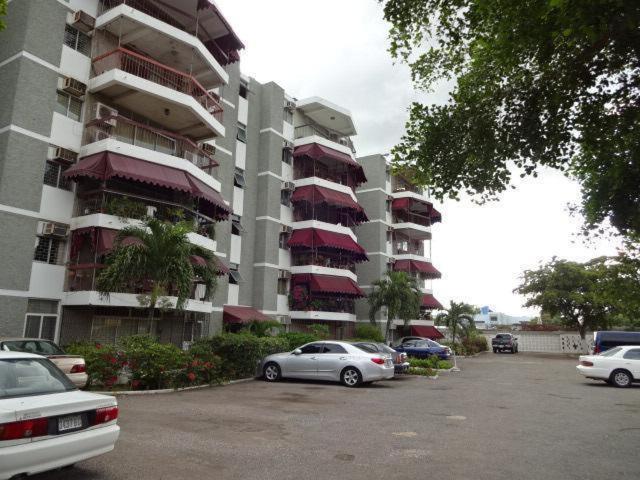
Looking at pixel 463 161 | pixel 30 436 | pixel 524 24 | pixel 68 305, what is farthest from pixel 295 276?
pixel 30 436

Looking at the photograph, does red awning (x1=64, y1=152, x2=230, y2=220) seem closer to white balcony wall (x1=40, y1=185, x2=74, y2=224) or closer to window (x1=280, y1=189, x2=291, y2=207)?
white balcony wall (x1=40, y1=185, x2=74, y2=224)

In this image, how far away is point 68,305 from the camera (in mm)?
18406

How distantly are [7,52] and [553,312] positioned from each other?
45725 mm

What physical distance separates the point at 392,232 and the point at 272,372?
88.5ft

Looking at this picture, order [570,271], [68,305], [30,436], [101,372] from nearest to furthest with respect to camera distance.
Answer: [30,436]
[101,372]
[68,305]
[570,271]

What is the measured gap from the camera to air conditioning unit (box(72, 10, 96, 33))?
19.7 meters

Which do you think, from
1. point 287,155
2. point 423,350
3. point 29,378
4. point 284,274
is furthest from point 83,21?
point 423,350

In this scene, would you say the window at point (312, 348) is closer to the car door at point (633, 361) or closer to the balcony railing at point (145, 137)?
the balcony railing at point (145, 137)

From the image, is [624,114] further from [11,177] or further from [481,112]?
[11,177]

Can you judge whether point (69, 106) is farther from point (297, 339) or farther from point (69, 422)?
point (69, 422)

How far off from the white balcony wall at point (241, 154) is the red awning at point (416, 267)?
17505 millimetres

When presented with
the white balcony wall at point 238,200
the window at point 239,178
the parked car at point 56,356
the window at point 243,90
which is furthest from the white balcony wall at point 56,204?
the window at point 243,90

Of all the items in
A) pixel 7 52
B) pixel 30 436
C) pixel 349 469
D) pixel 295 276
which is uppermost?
pixel 7 52

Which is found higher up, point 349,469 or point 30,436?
point 30,436
